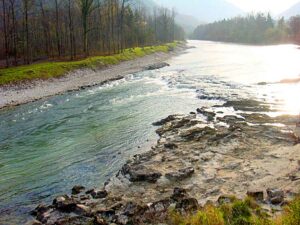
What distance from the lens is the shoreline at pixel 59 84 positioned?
43.4 m

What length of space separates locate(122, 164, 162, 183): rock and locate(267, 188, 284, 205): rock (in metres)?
5.86

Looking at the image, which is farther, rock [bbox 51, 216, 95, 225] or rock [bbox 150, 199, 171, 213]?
rock [bbox 150, 199, 171, 213]

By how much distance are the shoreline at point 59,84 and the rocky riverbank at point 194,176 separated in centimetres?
2301

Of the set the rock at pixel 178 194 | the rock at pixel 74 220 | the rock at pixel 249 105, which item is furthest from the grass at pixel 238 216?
the rock at pixel 249 105

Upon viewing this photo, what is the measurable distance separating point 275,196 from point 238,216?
319 cm

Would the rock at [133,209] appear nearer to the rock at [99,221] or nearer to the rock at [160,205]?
the rock at [160,205]

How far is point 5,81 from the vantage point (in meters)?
48.2

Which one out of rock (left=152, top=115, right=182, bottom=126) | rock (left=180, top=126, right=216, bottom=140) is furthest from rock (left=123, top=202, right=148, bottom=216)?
rock (left=152, top=115, right=182, bottom=126)

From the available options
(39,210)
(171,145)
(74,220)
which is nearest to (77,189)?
(39,210)

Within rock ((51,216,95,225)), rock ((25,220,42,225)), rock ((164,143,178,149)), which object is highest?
rock ((164,143,178,149))

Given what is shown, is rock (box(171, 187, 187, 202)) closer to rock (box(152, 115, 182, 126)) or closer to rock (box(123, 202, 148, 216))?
rock (box(123, 202, 148, 216))

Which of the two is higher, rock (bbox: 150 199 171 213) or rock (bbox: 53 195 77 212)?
rock (bbox: 150 199 171 213)

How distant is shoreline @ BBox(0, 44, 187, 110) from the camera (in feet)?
143

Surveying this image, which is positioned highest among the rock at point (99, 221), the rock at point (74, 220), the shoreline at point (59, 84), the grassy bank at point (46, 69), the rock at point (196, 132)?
the grassy bank at point (46, 69)
